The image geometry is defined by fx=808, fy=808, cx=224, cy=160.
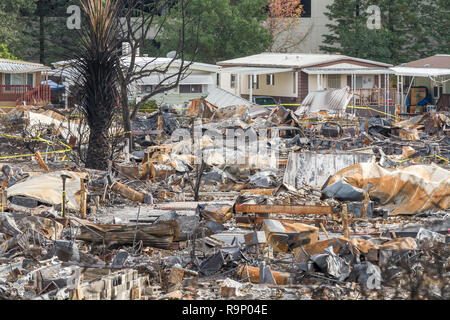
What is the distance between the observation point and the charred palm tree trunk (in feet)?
60.9

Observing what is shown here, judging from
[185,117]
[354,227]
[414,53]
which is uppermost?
[414,53]

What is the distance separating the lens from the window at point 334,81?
45938mm

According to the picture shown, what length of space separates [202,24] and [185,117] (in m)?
23.3

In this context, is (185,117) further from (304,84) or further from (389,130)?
(304,84)

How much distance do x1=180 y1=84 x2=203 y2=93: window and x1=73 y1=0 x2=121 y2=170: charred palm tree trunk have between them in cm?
2846

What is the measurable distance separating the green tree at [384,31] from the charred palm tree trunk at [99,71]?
39.9 m

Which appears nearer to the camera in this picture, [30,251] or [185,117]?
[30,251]

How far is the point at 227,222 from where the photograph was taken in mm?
14016

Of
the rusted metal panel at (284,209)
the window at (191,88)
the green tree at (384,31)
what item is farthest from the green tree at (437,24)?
the rusted metal panel at (284,209)

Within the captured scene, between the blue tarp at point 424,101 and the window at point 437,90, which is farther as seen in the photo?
the blue tarp at point 424,101

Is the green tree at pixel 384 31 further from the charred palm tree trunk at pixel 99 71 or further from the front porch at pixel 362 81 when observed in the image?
the charred palm tree trunk at pixel 99 71
